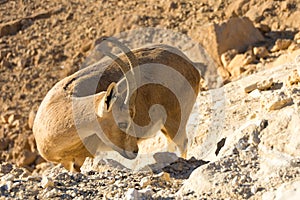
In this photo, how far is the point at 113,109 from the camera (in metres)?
7.71

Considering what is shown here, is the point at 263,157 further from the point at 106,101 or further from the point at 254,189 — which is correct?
the point at 106,101

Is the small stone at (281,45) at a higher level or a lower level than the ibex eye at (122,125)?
lower

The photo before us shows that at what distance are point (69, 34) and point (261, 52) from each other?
556cm

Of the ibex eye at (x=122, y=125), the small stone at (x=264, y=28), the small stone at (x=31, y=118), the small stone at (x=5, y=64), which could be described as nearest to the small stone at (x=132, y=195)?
the ibex eye at (x=122, y=125)

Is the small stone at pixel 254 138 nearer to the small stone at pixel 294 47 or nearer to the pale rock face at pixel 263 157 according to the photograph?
the pale rock face at pixel 263 157

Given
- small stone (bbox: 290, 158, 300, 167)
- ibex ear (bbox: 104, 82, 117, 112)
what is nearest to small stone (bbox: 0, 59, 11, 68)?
ibex ear (bbox: 104, 82, 117, 112)

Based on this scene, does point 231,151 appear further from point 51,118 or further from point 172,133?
point 172,133

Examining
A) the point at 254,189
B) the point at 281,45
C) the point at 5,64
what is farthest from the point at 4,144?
the point at 254,189

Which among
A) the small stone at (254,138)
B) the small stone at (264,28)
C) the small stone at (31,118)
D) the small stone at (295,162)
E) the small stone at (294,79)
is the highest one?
the small stone at (294,79)

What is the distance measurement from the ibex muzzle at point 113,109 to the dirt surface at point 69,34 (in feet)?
14.0

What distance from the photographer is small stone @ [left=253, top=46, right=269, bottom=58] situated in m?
14.4

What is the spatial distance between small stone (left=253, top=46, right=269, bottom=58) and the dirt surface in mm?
21

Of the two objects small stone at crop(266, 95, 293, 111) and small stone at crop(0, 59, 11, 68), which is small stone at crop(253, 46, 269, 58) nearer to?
small stone at crop(0, 59, 11, 68)

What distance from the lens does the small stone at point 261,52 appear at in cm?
1440
